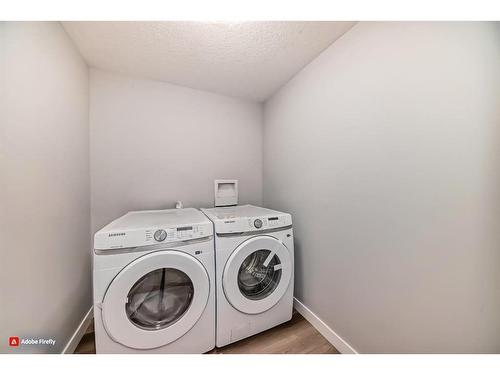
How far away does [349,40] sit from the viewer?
1007 mm

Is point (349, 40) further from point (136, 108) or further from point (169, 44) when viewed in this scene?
point (136, 108)

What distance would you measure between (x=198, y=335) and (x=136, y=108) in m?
1.75

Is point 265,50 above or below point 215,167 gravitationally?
above

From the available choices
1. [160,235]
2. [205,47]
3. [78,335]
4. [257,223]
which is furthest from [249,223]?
[78,335]

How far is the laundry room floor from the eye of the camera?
3.48ft

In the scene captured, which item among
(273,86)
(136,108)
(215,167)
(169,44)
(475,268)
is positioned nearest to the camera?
(475,268)

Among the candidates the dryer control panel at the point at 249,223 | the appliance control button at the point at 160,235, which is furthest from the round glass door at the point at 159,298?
the dryer control panel at the point at 249,223

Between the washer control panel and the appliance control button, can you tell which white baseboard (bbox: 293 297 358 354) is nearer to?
the washer control panel

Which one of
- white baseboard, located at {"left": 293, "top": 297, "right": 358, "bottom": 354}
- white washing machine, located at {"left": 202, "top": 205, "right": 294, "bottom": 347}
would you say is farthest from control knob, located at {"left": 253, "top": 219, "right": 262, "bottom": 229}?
white baseboard, located at {"left": 293, "top": 297, "right": 358, "bottom": 354}

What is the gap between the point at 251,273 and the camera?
3.95 feet

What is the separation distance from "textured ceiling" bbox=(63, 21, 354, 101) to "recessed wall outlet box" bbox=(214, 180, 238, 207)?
3.12 feet

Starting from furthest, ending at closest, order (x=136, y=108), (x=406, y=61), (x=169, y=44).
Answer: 1. (x=136, y=108)
2. (x=169, y=44)
3. (x=406, y=61)
